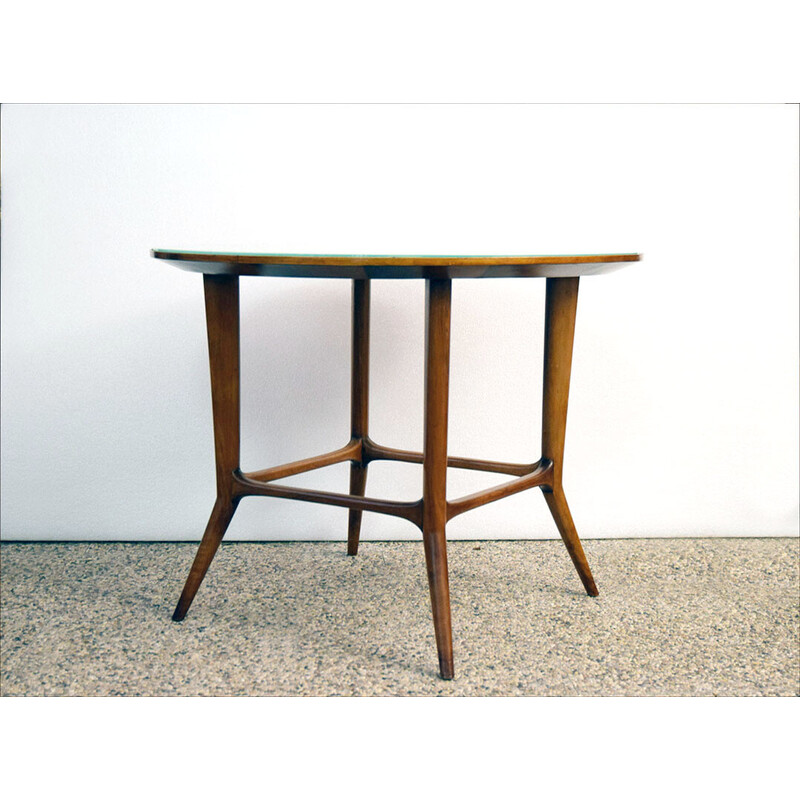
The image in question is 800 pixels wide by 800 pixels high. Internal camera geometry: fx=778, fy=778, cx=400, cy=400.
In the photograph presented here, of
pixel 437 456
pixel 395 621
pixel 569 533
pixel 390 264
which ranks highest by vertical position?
pixel 390 264

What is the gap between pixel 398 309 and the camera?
1847 mm

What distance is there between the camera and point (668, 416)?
6.30 feet

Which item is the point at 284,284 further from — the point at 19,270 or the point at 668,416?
the point at 668,416

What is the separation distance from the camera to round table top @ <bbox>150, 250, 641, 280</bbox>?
1.13 m

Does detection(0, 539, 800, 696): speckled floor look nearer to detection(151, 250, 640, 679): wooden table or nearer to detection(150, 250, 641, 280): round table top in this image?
detection(151, 250, 640, 679): wooden table

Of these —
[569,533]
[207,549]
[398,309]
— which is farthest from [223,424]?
[569,533]

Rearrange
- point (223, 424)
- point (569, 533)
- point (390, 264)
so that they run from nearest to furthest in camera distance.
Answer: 1. point (390, 264)
2. point (223, 424)
3. point (569, 533)

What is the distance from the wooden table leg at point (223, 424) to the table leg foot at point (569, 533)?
0.62 metres

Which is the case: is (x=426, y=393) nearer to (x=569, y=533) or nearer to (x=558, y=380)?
(x=558, y=380)

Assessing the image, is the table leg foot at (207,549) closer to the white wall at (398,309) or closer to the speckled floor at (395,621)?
the speckled floor at (395,621)

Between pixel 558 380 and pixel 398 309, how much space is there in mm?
481

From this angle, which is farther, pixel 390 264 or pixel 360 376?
pixel 360 376

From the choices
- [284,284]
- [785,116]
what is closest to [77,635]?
[284,284]

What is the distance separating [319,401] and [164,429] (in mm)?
381
